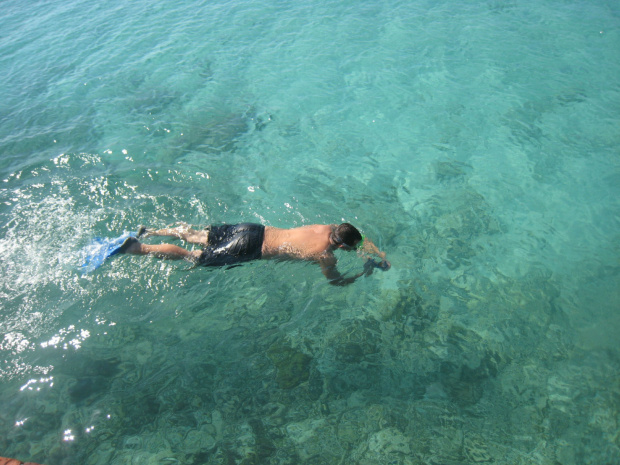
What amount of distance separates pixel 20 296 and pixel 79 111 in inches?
245

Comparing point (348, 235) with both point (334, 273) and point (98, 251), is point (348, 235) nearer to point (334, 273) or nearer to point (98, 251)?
point (334, 273)

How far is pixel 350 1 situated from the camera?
14367 millimetres

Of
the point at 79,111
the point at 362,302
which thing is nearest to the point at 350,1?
the point at 79,111

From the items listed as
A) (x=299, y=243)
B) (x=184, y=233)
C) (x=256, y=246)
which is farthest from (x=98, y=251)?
(x=299, y=243)

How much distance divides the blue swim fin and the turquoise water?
26 centimetres

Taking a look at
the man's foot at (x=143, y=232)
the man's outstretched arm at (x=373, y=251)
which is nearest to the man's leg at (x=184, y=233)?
the man's foot at (x=143, y=232)

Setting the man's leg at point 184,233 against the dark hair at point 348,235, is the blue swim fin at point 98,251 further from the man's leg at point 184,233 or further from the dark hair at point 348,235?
the dark hair at point 348,235

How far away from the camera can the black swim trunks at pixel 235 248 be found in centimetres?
588

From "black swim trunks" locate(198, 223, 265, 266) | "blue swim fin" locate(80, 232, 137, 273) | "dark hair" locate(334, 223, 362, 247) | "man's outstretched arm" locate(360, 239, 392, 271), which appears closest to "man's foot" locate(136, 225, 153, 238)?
"blue swim fin" locate(80, 232, 137, 273)

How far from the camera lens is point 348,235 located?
217 inches

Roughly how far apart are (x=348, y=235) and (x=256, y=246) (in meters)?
1.41

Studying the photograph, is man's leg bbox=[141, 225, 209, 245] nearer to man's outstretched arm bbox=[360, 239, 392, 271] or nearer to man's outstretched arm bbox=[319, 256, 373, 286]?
man's outstretched arm bbox=[319, 256, 373, 286]

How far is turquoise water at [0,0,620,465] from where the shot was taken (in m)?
4.91

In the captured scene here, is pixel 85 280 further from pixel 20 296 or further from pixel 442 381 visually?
pixel 442 381
